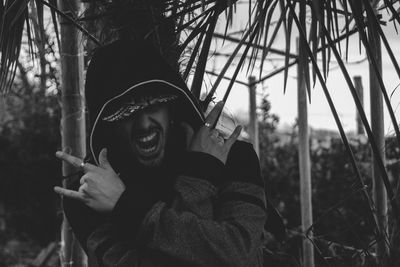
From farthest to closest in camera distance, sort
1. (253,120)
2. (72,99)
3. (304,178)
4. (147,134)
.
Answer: (253,120), (304,178), (72,99), (147,134)

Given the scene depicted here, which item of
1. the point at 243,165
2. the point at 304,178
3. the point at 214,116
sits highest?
the point at 214,116

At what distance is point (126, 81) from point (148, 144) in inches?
6.4

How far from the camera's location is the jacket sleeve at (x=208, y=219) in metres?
1.24

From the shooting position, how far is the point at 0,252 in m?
7.07

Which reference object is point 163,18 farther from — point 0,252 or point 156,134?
point 0,252

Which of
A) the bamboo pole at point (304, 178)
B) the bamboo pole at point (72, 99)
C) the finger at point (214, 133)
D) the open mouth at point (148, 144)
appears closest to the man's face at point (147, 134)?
the open mouth at point (148, 144)

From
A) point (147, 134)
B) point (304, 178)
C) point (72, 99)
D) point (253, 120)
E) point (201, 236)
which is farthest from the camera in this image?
point (253, 120)

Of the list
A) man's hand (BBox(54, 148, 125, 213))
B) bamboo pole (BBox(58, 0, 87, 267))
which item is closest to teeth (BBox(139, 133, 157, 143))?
man's hand (BBox(54, 148, 125, 213))

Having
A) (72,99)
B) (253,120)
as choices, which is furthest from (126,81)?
(253,120)

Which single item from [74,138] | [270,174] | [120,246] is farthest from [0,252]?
[120,246]

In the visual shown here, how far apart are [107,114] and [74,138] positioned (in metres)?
1.16

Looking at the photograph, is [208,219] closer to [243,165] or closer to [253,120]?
[243,165]

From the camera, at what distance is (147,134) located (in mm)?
1381

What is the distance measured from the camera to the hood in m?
1.42
